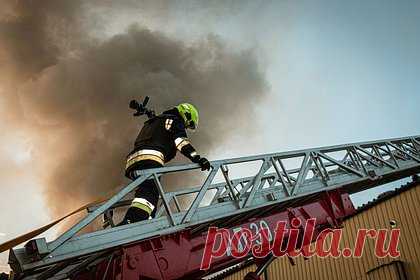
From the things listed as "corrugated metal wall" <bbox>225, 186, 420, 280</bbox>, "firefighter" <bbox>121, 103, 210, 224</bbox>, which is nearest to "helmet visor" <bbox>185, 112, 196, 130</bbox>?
"firefighter" <bbox>121, 103, 210, 224</bbox>

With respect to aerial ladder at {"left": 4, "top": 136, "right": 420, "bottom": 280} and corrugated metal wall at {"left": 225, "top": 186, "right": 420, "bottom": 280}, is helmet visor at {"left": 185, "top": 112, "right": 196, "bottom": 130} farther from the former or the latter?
corrugated metal wall at {"left": 225, "top": 186, "right": 420, "bottom": 280}

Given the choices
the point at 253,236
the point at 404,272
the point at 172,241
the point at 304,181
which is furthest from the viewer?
the point at 404,272

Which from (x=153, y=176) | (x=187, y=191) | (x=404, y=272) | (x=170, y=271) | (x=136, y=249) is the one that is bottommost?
(x=404, y=272)

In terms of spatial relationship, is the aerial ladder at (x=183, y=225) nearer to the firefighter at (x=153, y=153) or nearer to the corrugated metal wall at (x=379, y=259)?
the firefighter at (x=153, y=153)

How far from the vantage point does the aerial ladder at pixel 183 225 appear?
295 centimetres

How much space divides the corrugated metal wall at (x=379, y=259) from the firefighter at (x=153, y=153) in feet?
23.6

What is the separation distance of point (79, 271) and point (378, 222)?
8.53 m

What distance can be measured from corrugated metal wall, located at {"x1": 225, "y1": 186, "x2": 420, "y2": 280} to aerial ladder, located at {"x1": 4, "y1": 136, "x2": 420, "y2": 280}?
3.77 metres

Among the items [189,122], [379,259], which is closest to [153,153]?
[189,122]

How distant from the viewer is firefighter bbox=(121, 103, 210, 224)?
403 cm

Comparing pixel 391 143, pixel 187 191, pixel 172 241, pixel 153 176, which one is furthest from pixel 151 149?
pixel 391 143

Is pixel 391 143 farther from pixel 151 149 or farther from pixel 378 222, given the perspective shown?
pixel 151 149

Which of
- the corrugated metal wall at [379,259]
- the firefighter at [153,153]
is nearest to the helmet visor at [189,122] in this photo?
the firefighter at [153,153]

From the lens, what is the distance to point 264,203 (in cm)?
454
